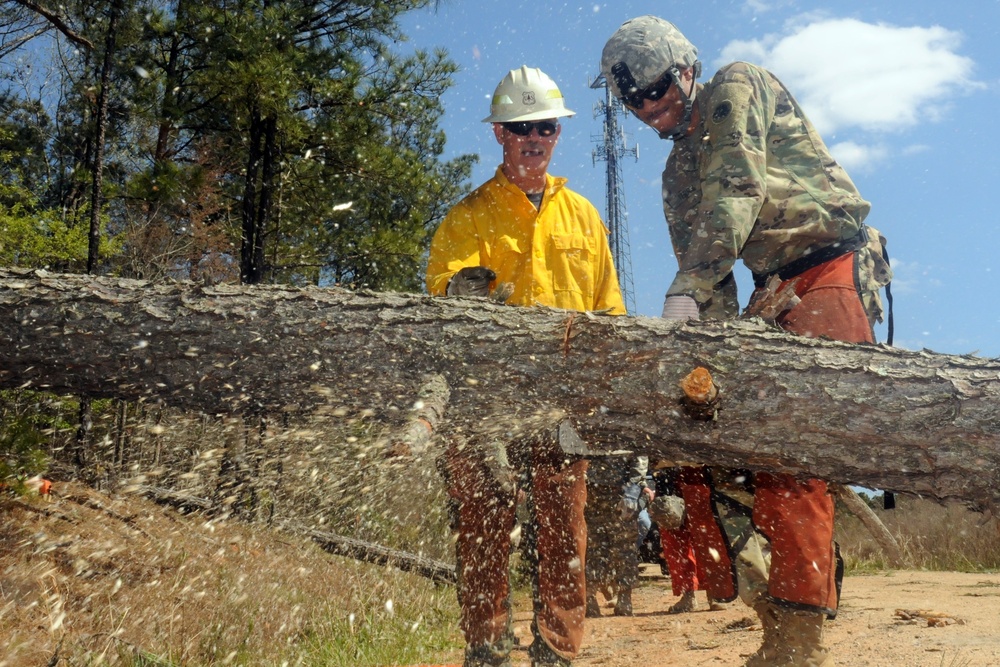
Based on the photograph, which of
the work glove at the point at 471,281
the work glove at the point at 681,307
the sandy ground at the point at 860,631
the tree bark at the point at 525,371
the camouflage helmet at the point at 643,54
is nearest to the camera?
the tree bark at the point at 525,371

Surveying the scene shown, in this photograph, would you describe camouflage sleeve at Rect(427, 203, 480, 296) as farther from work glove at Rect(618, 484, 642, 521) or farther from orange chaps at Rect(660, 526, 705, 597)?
work glove at Rect(618, 484, 642, 521)

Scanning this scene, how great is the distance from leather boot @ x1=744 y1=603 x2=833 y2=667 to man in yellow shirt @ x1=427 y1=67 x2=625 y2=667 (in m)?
0.76

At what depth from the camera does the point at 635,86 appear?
3721mm

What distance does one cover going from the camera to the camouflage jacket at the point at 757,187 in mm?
3389

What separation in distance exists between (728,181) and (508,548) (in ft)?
5.90

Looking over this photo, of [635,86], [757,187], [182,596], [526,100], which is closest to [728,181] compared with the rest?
[757,187]

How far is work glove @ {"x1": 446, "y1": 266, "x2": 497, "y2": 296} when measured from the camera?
377 centimetres

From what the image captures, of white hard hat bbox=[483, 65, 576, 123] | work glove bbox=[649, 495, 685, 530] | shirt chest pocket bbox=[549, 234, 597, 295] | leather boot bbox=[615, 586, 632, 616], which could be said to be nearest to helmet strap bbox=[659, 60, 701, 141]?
white hard hat bbox=[483, 65, 576, 123]

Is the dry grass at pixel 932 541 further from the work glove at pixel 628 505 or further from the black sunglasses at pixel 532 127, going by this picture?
the black sunglasses at pixel 532 127

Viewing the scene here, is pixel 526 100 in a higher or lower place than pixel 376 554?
higher

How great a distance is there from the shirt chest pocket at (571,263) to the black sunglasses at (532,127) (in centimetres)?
53

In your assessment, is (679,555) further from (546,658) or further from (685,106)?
(685,106)

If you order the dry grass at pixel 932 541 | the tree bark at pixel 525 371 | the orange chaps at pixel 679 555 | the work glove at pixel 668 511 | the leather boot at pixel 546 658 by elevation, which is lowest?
the dry grass at pixel 932 541

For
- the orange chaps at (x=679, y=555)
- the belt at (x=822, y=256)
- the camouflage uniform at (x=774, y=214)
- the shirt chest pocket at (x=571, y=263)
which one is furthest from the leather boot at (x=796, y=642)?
the shirt chest pocket at (x=571, y=263)
